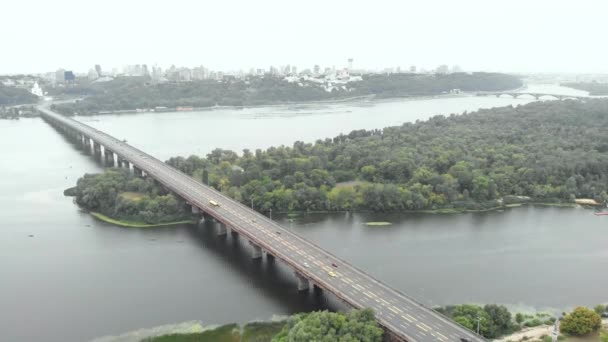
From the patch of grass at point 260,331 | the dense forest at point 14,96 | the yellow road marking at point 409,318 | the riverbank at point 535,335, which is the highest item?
the dense forest at point 14,96

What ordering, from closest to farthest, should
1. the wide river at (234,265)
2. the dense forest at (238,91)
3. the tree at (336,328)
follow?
the tree at (336,328)
the wide river at (234,265)
the dense forest at (238,91)

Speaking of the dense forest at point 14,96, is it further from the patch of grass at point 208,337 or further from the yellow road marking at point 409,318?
the yellow road marking at point 409,318

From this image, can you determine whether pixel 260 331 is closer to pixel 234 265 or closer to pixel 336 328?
pixel 336 328

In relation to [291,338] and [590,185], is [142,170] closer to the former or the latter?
[291,338]

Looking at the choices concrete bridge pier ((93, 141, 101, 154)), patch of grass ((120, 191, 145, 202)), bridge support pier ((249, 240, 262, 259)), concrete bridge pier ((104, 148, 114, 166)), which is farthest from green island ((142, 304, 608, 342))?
concrete bridge pier ((93, 141, 101, 154))

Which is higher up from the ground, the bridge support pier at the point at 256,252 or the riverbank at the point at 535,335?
the bridge support pier at the point at 256,252

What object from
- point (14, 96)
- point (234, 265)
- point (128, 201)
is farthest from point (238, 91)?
point (234, 265)

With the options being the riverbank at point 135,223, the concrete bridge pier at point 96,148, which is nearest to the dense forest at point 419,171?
the riverbank at point 135,223
